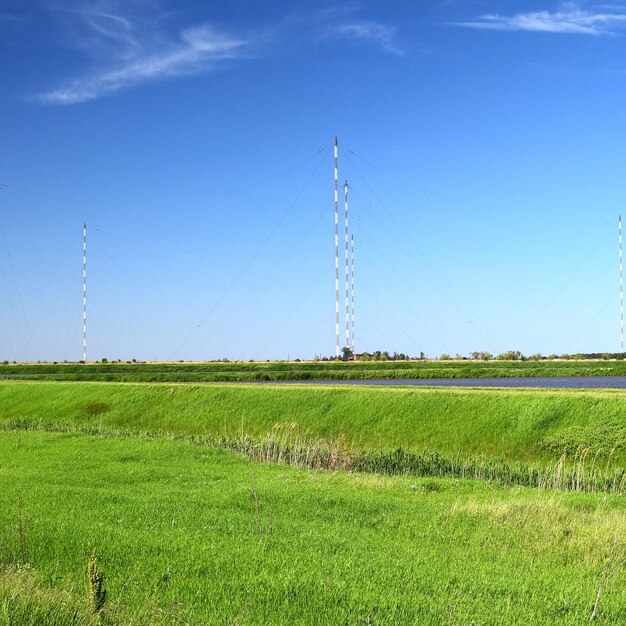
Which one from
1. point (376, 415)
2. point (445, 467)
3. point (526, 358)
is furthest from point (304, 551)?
point (526, 358)

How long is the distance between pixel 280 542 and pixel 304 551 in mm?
743

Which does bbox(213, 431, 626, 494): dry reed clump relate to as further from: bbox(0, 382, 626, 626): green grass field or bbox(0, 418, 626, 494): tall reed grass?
bbox(0, 382, 626, 626): green grass field

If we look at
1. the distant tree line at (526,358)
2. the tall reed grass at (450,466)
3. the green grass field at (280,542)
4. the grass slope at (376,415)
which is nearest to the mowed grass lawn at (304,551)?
the green grass field at (280,542)

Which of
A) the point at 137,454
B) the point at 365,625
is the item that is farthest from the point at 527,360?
the point at 365,625

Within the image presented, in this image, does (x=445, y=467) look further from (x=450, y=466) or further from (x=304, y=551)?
(x=304, y=551)

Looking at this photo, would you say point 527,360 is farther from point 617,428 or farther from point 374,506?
point 374,506

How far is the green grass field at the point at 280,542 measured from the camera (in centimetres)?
1141

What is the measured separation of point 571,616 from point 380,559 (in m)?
3.63

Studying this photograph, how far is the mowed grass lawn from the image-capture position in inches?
448

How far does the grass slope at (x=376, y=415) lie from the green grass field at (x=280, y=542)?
3.54 metres

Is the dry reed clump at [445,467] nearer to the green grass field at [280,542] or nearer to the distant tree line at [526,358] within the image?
the green grass field at [280,542]

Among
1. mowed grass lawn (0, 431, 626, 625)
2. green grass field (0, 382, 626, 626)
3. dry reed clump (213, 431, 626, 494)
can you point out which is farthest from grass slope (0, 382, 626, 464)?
mowed grass lawn (0, 431, 626, 625)

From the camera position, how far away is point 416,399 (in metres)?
43.3

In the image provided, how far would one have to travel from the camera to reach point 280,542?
14.7 meters
